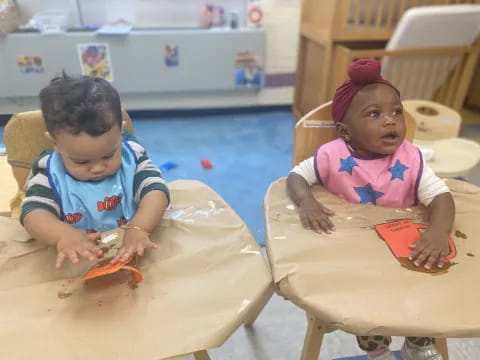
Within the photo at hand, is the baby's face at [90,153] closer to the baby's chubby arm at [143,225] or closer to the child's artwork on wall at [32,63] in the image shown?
the baby's chubby arm at [143,225]

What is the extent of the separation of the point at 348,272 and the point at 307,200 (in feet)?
0.74

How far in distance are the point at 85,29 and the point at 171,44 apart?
0.54 meters

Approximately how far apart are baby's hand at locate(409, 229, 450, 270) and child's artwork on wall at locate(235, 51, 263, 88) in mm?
2155

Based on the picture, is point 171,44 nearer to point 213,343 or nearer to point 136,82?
point 136,82

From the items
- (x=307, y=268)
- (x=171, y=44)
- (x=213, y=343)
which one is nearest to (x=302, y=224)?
(x=307, y=268)

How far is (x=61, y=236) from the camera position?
734mm

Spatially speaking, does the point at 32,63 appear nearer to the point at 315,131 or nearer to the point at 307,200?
the point at 315,131

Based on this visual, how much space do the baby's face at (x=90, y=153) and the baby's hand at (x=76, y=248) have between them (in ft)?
0.46

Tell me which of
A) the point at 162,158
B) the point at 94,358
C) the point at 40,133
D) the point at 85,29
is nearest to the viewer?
the point at 94,358

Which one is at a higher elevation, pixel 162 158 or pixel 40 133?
pixel 40 133

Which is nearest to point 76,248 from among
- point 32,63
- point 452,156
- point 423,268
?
point 423,268

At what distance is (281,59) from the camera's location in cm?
288

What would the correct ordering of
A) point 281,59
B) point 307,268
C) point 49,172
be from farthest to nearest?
point 281,59
point 49,172
point 307,268

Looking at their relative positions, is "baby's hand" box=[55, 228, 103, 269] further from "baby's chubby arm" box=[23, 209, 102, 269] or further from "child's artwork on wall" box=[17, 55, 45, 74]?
"child's artwork on wall" box=[17, 55, 45, 74]
